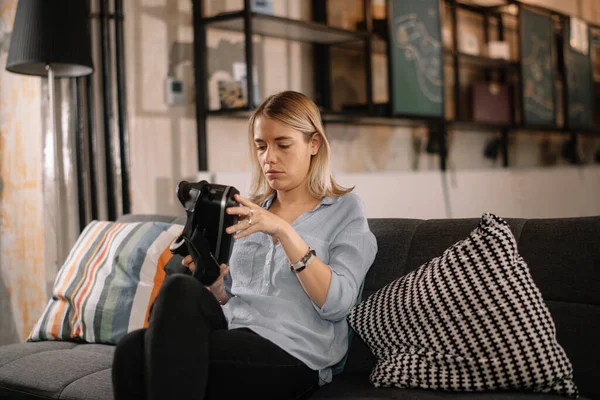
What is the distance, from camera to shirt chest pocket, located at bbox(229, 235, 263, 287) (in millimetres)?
1607

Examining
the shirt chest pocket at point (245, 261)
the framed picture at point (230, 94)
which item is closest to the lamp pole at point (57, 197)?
the framed picture at point (230, 94)

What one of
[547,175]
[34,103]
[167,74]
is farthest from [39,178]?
[547,175]

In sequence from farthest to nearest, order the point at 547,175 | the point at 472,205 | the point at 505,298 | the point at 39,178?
the point at 547,175 < the point at 472,205 < the point at 39,178 < the point at 505,298

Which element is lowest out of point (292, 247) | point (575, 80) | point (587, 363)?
point (587, 363)

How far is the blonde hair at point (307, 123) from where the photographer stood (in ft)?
5.28

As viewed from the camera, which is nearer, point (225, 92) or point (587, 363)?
point (587, 363)

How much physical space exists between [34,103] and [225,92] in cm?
80

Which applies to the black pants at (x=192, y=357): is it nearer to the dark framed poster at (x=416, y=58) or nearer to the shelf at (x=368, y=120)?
the shelf at (x=368, y=120)

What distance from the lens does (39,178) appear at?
2.76 metres

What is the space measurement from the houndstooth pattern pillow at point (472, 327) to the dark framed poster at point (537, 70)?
3.37 metres

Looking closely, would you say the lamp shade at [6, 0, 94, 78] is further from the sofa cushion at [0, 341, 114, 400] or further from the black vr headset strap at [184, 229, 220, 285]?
the black vr headset strap at [184, 229, 220, 285]

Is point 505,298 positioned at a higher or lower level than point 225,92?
lower

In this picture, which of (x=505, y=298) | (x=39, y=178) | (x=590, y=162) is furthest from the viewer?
(x=590, y=162)

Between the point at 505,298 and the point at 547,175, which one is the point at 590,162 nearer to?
the point at 547,175
